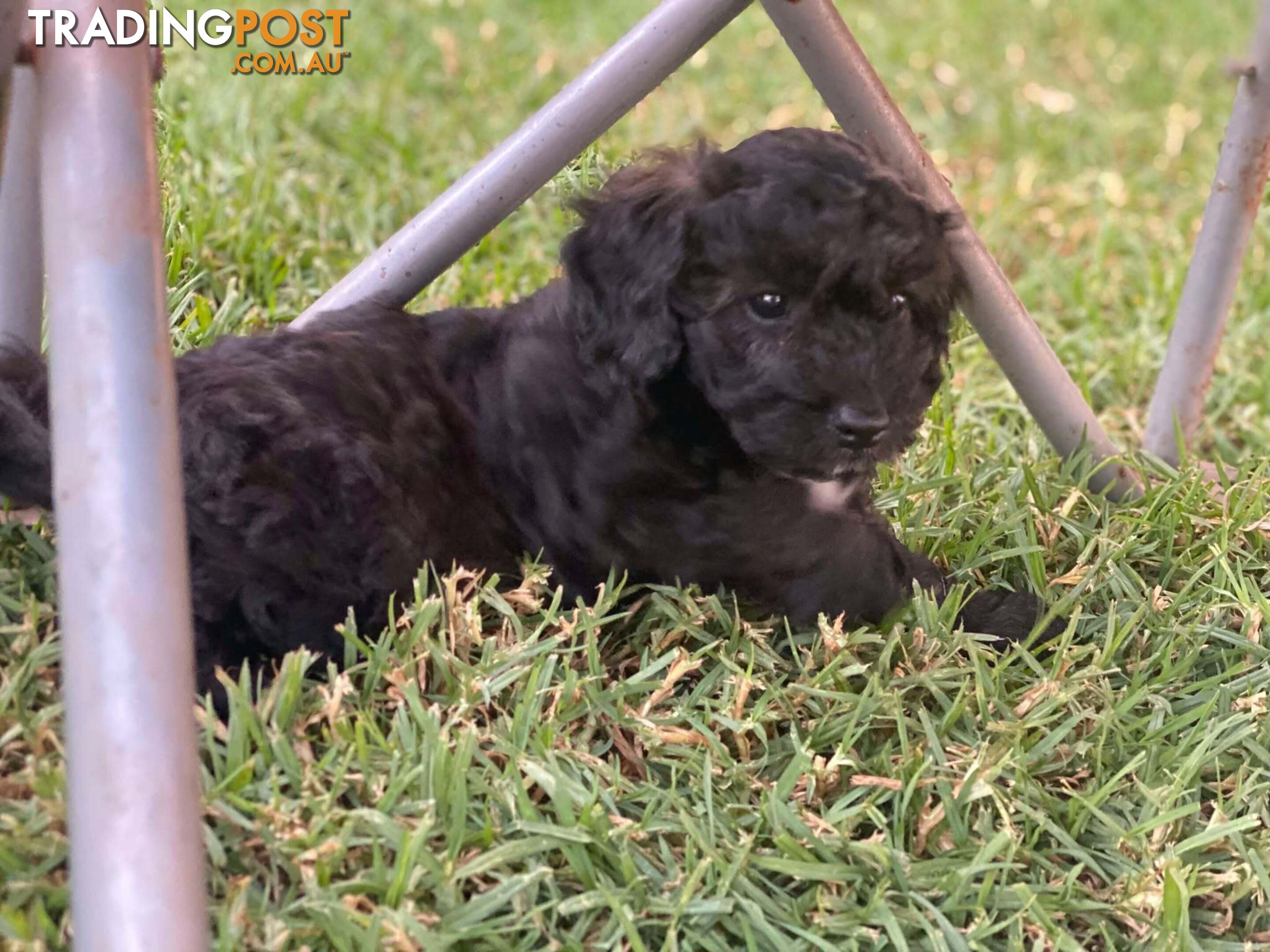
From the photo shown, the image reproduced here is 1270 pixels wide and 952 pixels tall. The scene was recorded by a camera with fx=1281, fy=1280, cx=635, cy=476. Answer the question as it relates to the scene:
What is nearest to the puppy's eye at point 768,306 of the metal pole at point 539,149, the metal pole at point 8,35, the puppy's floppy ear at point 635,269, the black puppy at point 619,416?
the black puppy at point 619,416

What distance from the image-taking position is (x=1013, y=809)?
78.8 inches

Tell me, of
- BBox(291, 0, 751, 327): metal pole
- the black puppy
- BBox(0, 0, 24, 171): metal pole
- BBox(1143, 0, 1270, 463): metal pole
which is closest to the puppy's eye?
the black puppy

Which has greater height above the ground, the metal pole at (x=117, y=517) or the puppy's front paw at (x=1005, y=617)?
the metal pole at (x=117, y=517)

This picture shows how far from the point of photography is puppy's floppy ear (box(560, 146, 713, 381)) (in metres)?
2.07

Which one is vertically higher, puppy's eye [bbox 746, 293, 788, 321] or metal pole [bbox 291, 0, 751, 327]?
metal pole [bbox 291, 0, 751, 327]

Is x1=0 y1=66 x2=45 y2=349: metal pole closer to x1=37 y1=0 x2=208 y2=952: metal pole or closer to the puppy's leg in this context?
x1=37 y1=0 x2=208 y2=952: metal pole

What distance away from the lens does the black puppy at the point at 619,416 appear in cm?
200

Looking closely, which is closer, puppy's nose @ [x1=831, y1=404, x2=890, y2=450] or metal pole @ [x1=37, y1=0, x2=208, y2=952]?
metal pole @ [x1=37, y1=0, x2=208, y2=952]

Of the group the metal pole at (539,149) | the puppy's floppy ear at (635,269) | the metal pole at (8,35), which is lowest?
the puppy's floppy ear at (635,269)

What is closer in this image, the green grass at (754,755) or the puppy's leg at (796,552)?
the green grass at (754,755)

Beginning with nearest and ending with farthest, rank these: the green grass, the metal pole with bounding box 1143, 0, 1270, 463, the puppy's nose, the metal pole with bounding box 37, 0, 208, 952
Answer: the metal pole with bounding box 37, 0, 208, 952 → the green grass → the puppy's nose → the metal pole with bounding box 1143, 0, 1270, 463

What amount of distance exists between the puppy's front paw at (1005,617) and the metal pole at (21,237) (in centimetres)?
178

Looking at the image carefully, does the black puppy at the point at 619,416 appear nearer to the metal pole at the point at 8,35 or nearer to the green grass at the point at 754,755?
the green grass at the point at 754,755

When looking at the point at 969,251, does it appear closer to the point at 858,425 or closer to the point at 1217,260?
the point at 858,425
